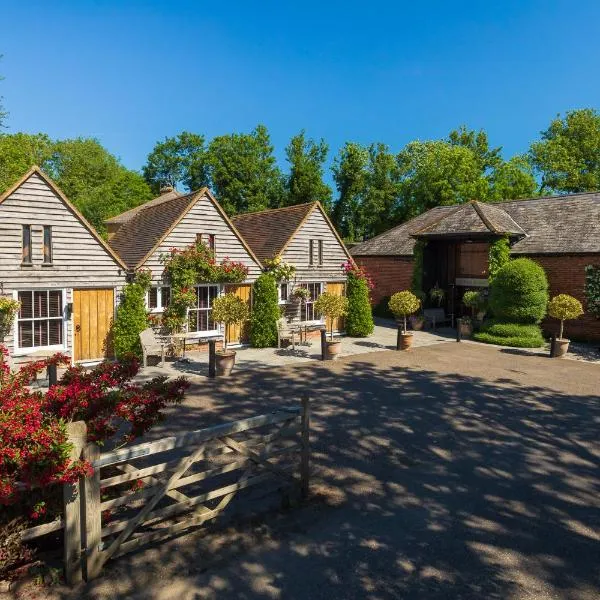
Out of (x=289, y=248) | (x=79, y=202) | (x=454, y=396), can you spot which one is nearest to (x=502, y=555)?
(x=454, y=396)

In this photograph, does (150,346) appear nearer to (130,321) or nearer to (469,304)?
(130,321)

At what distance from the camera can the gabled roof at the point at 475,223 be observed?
25362 mm

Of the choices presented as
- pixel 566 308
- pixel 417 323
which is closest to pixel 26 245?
pixel 417 323

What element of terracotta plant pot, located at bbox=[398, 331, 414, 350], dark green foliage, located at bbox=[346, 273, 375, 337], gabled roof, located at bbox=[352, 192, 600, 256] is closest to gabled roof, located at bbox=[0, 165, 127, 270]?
dark green foliage, located at bbox=[346, 273, 375, 337]

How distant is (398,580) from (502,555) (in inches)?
59.7

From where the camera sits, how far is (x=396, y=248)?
32.5m

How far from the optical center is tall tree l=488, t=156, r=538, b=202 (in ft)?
160

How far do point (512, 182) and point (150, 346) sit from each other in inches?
1743

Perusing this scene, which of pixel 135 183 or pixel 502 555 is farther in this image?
pixel 135 183

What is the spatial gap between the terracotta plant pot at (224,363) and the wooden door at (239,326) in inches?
186

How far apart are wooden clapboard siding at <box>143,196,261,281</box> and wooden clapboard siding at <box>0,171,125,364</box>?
182 centimetres

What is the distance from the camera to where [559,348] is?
19984mm

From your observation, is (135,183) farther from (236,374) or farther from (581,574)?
(581,574)

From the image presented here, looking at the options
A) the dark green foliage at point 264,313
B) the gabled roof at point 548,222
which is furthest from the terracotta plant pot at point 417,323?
the dark green foliage at point 264,313
